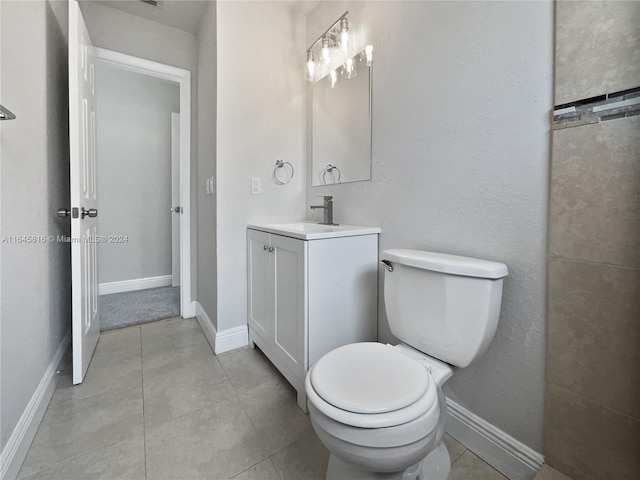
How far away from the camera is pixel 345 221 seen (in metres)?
1.75

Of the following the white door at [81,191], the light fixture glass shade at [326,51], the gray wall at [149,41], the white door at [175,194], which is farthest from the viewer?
the white door at [175,194]

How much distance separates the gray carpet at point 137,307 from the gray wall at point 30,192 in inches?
25.3

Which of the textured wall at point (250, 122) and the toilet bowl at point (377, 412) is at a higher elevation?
the textured wall at point (250, 122)

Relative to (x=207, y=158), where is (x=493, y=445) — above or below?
below

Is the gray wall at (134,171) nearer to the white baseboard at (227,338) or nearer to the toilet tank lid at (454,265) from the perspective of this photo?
the white baseboard at (227,338)

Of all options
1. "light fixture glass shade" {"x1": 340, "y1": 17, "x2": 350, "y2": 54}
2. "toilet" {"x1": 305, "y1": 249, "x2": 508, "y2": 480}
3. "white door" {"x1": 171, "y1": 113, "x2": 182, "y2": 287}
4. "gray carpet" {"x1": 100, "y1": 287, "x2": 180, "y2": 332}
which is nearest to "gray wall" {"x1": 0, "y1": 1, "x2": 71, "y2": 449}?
"gray carpet" {"x1": 100, "y1": 287, "x2": 180, "y2": 332}

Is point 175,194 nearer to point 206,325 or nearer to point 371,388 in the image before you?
point 206,325

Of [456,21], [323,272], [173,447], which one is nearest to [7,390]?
[173,447]

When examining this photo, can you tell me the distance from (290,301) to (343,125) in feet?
3.52

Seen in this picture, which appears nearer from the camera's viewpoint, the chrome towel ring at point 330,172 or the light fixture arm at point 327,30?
the light fixture arm at point 327,30

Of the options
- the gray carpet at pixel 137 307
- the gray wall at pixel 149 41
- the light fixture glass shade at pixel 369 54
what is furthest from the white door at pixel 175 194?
the light fixture glass shade at pixel 369 54

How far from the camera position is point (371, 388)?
0.79 m

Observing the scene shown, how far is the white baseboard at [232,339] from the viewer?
1.83m

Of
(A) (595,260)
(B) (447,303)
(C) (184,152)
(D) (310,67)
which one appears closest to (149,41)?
(C) (184,152)
